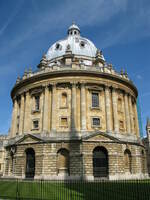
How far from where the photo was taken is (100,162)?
30047mm

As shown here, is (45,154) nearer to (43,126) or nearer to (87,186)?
(43,126)

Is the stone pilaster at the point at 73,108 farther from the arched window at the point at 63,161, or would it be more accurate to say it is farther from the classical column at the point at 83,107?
the arched window at the point at 63,161

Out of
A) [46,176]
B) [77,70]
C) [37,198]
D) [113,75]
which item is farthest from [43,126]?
[37,198]

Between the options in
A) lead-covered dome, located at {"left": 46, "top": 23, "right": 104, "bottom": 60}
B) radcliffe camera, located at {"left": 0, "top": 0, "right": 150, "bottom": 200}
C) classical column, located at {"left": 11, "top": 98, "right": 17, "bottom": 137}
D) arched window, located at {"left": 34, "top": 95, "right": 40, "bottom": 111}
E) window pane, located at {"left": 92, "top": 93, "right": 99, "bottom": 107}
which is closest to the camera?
radcliffe camera, located at {"left": 0, "top": 0, "right": 150, "bottom": 200}

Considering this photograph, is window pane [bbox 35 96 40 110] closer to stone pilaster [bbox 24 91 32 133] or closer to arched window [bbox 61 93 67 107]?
stone pilaster [bbox 24 91 32 133]

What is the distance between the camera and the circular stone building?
97.3 ft

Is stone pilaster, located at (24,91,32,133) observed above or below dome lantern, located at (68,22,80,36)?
below

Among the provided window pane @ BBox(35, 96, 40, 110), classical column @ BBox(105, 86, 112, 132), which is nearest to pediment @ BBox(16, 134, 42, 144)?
window pane @ BBox(35, 96, 40, 110)

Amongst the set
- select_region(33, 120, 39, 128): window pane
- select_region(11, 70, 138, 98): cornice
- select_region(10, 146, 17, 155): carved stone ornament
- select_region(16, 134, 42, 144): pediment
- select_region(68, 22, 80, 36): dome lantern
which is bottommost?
select_region(10, 146, 17, 155): carved stone ornament

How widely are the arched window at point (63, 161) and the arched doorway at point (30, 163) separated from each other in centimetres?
390

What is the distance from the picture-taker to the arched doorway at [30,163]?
1222 inches

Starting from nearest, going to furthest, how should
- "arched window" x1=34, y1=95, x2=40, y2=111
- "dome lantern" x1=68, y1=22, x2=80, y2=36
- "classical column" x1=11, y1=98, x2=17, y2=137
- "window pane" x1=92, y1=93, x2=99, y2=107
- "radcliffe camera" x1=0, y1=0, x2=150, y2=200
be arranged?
"radcliffe camera" x1=0, y1=0, x2=150, y2=200
"window pane" x1=92, y1=93, x2=99, y2=107
"arched window" x1=34, y1=95, x2=40, y2=111
"classical column" x1=11, y1=98, x2=17, y2=137
"dome lantern" x1=68, y1=22, x2=80, y2=36

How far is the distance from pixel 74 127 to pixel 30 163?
321 inches

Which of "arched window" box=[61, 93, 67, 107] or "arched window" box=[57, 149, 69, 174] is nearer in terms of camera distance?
"arched window" box=[57, 149, 69, 174]
